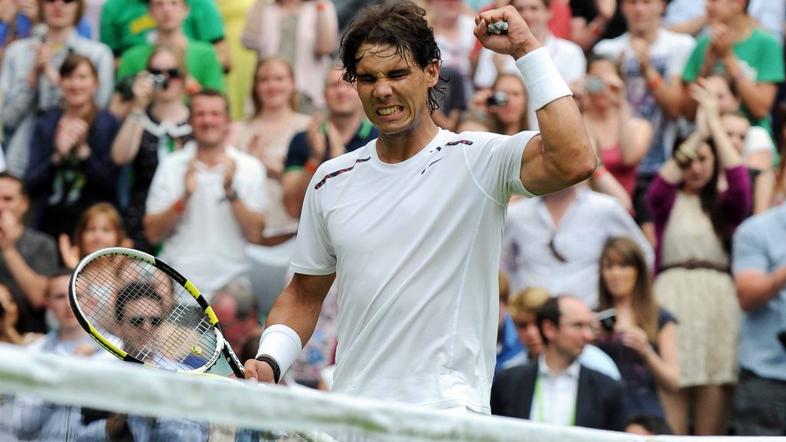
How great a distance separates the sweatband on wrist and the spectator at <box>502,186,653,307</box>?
442cm

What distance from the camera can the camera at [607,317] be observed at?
9.63 m

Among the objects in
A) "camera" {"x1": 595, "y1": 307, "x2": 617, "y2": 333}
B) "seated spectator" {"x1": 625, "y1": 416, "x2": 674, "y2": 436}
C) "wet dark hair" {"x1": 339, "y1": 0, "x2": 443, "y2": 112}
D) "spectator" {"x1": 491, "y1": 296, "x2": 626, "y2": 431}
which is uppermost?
"wet dark hair" {"x1": 339, "y1": 0, "x2": 443, "y2": 112}

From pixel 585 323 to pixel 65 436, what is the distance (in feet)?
16.6

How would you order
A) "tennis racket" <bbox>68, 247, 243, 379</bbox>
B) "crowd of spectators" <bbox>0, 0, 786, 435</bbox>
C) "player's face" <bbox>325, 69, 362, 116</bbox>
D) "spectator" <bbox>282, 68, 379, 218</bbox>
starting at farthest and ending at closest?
"player's face" <bbox>325, 69, 362, 116</bbox> → "spectator" <bbox>282, 68, 379, 218</bbox> → "crowd of spectators" <bbox>0, 0, 786, 435</bbox> → "tennis racket" <bbox>68, 247, 243, 379</bbox>

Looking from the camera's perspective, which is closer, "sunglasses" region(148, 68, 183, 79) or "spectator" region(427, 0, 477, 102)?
"sunglasses" region(148, 68, 183, 79)

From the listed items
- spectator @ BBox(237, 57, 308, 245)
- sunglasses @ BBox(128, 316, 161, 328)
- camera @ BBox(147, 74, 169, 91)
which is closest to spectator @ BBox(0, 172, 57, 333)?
camera @ BBox(147, 74, 169, 91)

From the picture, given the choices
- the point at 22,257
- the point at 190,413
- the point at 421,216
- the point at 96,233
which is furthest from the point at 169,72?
the point at 190,413

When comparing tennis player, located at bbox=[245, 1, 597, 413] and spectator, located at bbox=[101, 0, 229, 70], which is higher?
tennis player, located at bbox=[245, 1, 597, 413]

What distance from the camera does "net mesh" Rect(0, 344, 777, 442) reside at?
354 cm

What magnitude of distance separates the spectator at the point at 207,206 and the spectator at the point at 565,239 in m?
1.75

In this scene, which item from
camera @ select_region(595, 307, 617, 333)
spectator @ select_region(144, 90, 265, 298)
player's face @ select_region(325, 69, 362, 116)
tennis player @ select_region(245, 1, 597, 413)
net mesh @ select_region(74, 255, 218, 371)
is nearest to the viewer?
tennis player @ select_region(245, 1, 597, 413)

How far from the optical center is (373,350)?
526cm

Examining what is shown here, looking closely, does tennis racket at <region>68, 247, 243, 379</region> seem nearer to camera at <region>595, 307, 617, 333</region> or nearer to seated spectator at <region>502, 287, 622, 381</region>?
seated spectator at <region>502, 287, 622, 381</region>

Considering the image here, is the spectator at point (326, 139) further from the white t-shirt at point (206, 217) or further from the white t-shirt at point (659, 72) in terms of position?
the white t-shirt at point (659, 72)
